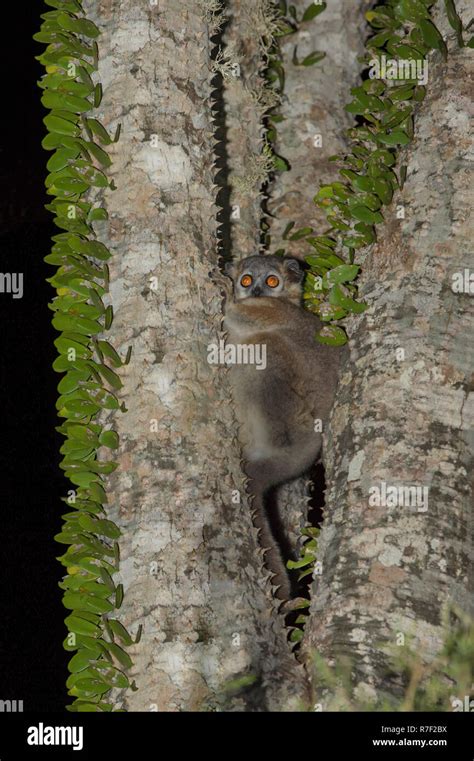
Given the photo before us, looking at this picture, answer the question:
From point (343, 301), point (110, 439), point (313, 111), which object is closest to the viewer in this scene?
point (110, 439)

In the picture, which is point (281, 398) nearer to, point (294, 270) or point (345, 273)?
point (294, 270)

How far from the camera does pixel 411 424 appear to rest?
3568 mm

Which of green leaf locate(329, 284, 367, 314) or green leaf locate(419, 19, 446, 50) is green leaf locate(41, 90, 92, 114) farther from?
green leaf locate(419, 19, 446, 50)

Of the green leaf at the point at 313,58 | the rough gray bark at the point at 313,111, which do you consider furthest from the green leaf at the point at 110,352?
the green leaf at the point at 313,58

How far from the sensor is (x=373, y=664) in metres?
3.23

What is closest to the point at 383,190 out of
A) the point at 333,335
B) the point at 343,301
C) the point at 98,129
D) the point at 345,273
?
the point at 345,273

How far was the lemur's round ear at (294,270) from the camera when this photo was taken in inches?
212

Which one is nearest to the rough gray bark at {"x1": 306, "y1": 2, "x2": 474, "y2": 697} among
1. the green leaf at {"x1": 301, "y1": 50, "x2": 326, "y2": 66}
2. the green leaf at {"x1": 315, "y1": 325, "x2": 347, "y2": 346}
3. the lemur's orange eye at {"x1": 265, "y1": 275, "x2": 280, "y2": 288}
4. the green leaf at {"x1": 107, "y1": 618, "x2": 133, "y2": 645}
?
the green leaf at {"x1": 315, "y1": 325, "x2": 347, "y2": 346}

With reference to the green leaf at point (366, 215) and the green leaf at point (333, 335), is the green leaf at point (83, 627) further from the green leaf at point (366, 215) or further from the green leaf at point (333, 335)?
the green leaf at point (366, 215)

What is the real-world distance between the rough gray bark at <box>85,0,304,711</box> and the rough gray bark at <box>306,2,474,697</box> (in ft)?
1.21

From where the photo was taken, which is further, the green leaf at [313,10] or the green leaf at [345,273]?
the green leaf at [313,10]

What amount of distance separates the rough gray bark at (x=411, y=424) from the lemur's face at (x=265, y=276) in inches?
49.5

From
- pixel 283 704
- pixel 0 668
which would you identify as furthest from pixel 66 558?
pixel 0 668

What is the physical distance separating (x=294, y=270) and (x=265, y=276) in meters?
0.21
